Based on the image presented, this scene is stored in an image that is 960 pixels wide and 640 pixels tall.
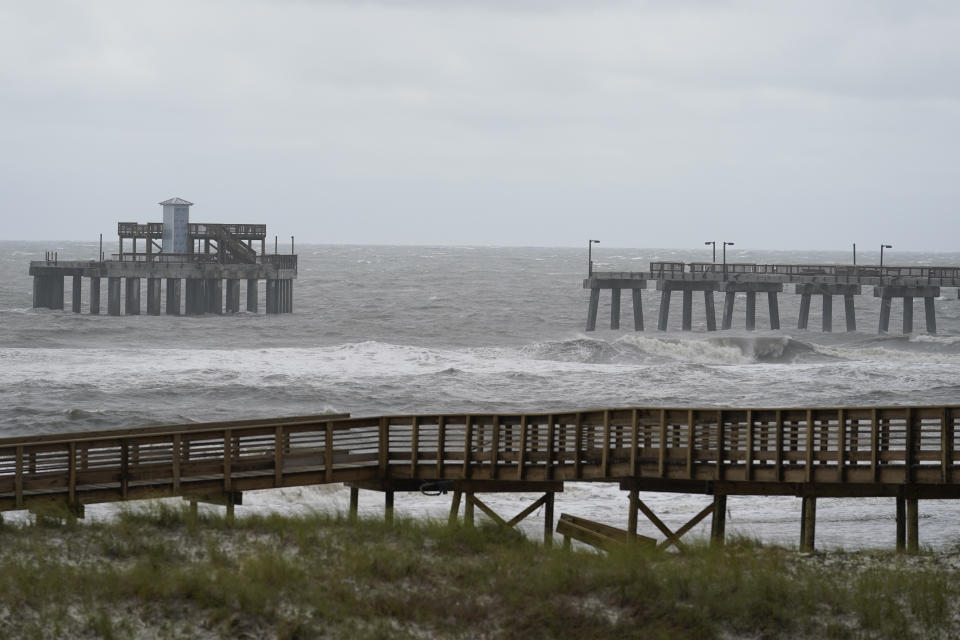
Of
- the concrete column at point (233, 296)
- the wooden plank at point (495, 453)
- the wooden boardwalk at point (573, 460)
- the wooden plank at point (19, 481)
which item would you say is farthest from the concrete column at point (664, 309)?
the wooden plank at point (19, 481)

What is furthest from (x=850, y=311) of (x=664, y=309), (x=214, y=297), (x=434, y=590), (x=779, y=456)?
(x=434, y=590)

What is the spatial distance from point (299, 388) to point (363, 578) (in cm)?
3027

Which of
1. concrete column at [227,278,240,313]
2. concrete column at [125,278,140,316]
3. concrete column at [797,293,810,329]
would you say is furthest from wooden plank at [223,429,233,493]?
concrete column at [125,278,140,316]

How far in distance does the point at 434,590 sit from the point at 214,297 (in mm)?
65307

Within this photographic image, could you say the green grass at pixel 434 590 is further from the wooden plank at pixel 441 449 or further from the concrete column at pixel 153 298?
the concrete column at pixel 153 298

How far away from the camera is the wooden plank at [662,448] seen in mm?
18562

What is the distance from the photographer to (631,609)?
13242 mm

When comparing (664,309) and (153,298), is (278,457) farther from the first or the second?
(153,298)

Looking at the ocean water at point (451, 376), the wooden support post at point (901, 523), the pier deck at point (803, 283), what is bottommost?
the ocean water at point (451, 376)

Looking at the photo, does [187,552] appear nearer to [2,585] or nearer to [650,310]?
[2,585]

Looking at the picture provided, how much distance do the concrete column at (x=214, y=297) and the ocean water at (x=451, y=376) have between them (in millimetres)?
1369

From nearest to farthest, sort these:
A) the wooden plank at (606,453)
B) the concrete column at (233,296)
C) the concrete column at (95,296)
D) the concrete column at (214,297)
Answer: the wooden plank at (606,453) → the concrete column at (214,297) → the concrete column at (95,296) → the concrete column at (233,296)

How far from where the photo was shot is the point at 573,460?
1916 cm

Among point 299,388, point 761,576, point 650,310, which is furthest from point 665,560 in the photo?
point 650,310
